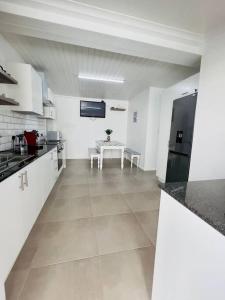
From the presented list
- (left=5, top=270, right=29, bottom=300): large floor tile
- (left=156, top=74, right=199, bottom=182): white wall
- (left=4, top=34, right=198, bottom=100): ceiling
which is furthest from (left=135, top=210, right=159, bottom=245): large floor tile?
(left=4, top=34, right=198, bottom=100): ceiling

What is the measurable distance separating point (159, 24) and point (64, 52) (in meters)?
1.53

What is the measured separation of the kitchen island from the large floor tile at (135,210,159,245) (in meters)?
0.82

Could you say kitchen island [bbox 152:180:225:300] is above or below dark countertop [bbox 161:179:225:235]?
below

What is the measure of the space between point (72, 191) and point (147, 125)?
2847mm

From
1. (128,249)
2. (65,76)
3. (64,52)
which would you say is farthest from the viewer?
(65,76)

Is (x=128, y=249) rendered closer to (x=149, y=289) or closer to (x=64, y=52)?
(x=149, y=289)

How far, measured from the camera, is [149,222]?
2043 millimetres

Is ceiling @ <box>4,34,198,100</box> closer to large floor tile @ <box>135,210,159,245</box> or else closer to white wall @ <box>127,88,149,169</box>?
white wall @ <box>127,88,149,169</box>

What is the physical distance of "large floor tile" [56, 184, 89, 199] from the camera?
2.75 metres

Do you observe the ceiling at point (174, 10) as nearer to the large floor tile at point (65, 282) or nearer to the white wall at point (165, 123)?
the white wall at point (165, 123)

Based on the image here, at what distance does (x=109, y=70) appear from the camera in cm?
311

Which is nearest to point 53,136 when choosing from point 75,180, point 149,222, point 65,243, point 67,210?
point 75,180

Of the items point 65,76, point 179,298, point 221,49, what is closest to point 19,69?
point 65,76

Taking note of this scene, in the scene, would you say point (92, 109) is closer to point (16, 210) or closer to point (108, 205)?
point (108, 205)
